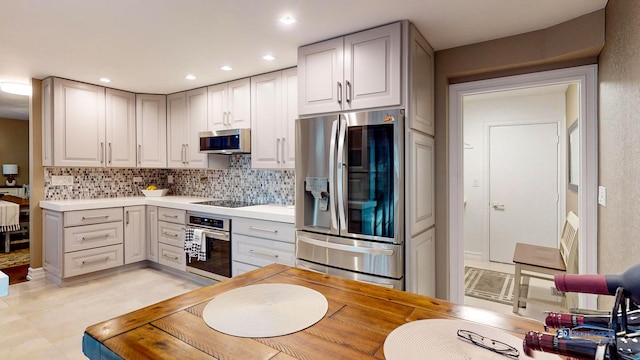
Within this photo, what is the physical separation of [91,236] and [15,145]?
5030 mm

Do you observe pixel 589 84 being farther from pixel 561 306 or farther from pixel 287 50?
pixel 287 50

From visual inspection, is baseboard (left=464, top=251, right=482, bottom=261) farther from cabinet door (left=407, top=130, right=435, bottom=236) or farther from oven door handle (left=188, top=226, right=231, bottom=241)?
oven door handle (left=188, top=226, right=231, bottom=241)

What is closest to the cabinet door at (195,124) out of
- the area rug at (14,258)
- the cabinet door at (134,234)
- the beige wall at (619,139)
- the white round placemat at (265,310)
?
the cabinet door at (134,234)

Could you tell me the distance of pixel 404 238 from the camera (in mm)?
2203

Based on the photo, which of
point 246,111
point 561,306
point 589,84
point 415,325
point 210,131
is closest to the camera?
point 415,325

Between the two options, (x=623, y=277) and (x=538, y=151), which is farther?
(x=538, y=151)

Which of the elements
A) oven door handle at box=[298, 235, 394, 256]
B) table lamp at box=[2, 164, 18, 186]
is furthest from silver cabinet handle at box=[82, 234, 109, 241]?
table lamp at box=[2, 164, 18, 186]

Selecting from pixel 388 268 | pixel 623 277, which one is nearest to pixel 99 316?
pixel 388 268

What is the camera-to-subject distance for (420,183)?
2406 millimetres

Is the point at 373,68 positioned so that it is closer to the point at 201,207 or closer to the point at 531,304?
the point at 201,207

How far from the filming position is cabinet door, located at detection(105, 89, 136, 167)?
402 centimetres

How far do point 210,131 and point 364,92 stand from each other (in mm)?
2159

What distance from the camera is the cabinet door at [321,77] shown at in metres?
2.46

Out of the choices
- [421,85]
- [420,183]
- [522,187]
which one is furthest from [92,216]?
[522,187]
